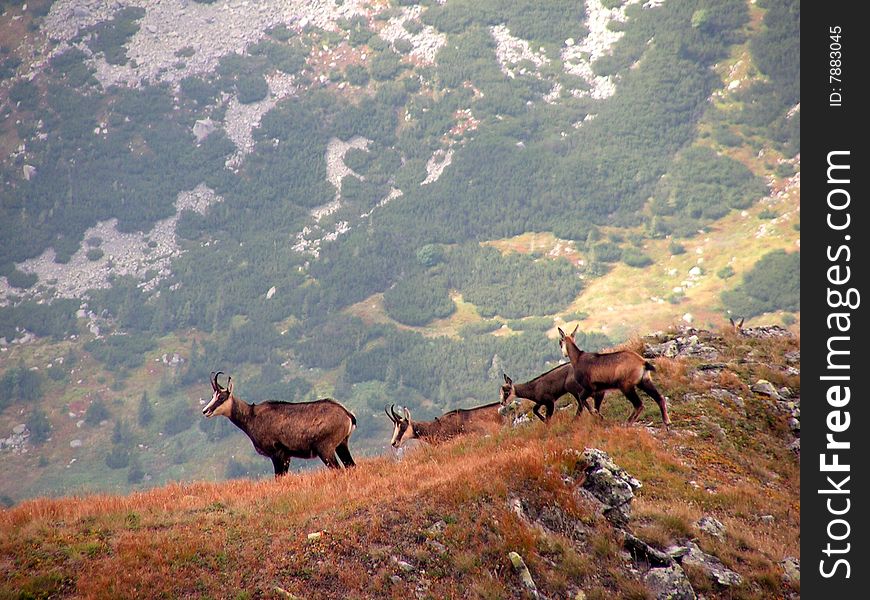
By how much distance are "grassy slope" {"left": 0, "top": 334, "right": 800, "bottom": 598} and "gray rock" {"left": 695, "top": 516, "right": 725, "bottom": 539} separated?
0.58ft

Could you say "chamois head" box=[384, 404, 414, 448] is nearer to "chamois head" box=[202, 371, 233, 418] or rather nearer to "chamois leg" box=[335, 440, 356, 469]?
"chamois leg" box=[335, 440, 356, 469]

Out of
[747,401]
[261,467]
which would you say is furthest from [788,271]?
[747,401]

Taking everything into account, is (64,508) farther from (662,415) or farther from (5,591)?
(662,415)

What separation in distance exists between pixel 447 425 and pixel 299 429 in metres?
6.82

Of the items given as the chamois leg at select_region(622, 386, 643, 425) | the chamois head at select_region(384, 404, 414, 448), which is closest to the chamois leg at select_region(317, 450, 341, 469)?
the chamois head at select_region(384, 404, 414, 448)

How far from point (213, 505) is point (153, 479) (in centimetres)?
16367

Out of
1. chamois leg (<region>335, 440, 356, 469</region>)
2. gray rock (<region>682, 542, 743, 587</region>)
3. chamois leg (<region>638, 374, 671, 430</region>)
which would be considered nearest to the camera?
gray rock (<region>682, 542, 743, 587</region>)

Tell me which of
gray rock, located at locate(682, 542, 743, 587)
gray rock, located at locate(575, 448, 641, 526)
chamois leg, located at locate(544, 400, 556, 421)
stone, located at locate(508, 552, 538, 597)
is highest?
gray rock, located at locate(575, 448, 641, 526)

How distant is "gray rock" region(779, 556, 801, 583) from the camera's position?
1458 cm

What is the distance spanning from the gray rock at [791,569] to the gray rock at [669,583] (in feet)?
6.21

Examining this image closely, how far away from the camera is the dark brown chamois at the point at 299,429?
22234 mm

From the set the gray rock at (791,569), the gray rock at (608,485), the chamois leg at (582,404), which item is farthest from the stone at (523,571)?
the chamois leg at (582,404)

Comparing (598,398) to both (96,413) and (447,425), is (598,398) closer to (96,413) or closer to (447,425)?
(447,425)

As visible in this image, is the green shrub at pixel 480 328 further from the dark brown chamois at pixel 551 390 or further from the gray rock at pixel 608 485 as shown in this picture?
the gray rock at pixel 608 485
